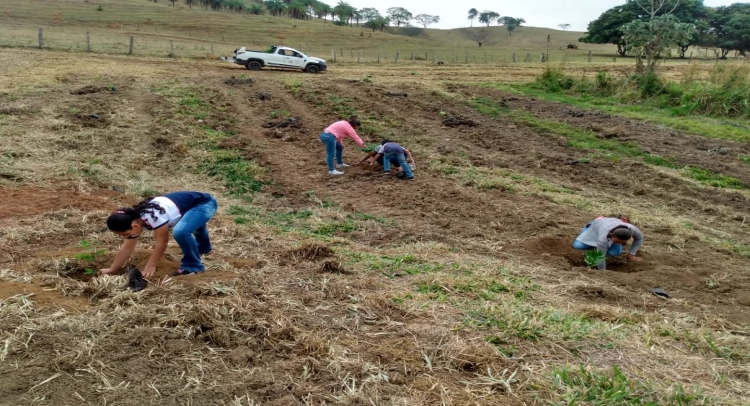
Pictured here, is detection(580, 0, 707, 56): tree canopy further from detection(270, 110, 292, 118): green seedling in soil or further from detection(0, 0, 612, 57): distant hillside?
detection(270, 110, 292, 118): green seedling in soil

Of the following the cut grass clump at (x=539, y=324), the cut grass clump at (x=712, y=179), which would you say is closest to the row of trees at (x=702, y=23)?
the cut grass clump at (x=712, y=179)

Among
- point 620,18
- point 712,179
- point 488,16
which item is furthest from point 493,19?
point 712,179

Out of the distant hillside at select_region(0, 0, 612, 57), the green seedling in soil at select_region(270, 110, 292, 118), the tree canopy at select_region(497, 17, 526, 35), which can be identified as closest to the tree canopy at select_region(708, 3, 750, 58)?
the distant hillside at select_region(0, 0, 612, 57)

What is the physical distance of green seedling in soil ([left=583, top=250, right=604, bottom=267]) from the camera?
5711mm

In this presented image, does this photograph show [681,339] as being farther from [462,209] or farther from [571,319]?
[462,209]

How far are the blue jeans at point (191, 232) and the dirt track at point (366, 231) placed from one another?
9.2 inches

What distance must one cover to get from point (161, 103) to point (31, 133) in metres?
4.13

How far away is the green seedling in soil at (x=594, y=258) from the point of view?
225 inches

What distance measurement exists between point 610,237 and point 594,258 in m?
0.29

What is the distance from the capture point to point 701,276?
5.42 metres

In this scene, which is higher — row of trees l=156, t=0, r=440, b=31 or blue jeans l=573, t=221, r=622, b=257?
row of trees l=156, t=0, r=440, b=31

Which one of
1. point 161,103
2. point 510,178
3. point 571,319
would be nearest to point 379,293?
point 571,319

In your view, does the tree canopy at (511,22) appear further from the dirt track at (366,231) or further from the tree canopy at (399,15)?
the dirt track at (366,231)

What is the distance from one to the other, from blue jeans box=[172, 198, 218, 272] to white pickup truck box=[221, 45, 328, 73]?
69.1 feet
